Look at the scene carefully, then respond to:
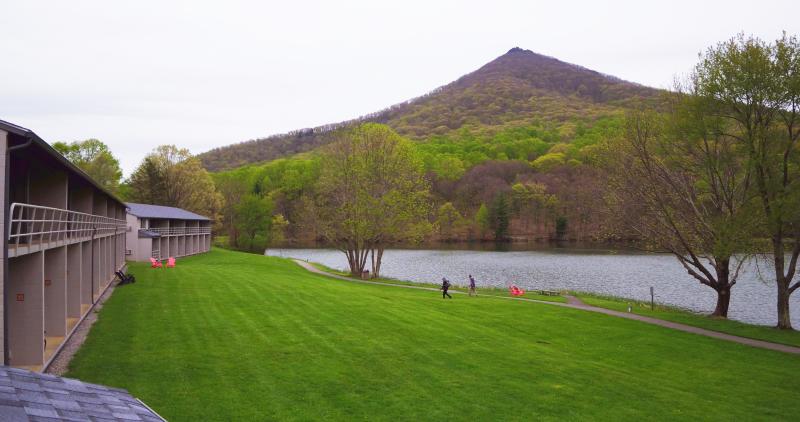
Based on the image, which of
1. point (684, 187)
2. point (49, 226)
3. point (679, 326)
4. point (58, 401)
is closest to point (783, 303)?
point (679, 326)

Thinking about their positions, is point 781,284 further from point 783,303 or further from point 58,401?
point 58,401

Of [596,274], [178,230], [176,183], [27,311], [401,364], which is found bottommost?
[596,274]

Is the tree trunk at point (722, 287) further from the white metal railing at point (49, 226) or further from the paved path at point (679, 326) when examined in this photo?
the white metal railing at point (49, 226)

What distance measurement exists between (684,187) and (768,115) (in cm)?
565

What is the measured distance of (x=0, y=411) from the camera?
4496mm

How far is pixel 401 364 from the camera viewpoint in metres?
15.7

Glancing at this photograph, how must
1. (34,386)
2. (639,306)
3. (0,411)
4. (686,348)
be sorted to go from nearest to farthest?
(0,411), (34,386), (686,348), (639,306)

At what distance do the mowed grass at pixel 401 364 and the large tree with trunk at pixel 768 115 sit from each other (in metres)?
6.09

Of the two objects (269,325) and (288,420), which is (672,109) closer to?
(269,325)

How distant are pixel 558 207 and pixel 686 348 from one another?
82.1 m

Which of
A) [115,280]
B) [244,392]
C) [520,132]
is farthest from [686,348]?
[520,132]

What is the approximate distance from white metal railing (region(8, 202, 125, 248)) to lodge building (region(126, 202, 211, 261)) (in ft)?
59.3

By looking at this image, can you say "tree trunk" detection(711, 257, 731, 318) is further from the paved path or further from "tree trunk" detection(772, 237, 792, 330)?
the paved path

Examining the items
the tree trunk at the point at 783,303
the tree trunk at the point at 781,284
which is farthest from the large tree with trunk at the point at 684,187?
the tree trunk at the point at 783,303
